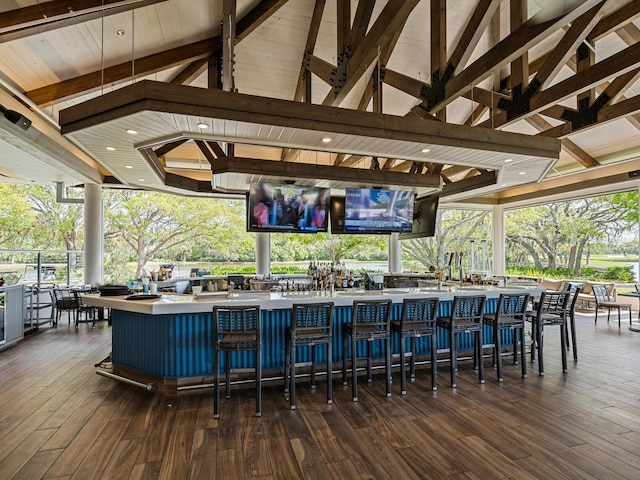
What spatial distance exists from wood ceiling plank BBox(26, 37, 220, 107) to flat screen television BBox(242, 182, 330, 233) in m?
2.19

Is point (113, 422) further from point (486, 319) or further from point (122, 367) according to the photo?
point (486, 319)

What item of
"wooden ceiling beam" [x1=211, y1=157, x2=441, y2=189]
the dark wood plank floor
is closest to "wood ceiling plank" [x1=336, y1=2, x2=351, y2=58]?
"wooden ceiling beam" [x1=211, y1=157, x2=441, y2=189]

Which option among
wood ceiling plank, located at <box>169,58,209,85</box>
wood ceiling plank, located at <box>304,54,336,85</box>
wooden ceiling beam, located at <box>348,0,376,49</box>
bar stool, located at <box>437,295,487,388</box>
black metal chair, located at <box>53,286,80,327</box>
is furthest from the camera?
black metal chair, located at <box>53,286,80,327</box>

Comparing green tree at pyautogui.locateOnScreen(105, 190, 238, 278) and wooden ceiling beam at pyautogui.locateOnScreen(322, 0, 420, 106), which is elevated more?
wooden ceiling beam at pyautogui.locateOnScreen(322, 0, 420, 106)

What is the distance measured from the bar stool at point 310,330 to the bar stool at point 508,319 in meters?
2.21

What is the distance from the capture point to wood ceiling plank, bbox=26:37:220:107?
15.9 feet

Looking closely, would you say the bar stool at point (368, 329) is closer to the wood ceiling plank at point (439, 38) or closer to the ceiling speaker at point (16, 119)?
the wood ceiling plank at point (439, 38)

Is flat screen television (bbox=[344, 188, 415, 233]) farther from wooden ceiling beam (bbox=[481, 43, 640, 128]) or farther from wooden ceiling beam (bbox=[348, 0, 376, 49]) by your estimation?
wooden ceiling beam (bbox=[348, 0, 376, 49])

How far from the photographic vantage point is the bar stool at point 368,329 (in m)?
3.90

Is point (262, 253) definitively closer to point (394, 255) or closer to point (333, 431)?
point (394, 255)

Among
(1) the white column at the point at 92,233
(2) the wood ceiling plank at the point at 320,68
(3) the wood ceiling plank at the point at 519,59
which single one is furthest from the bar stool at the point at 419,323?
(1) the white column at the point at 92,233

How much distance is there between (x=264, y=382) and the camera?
425 centimetres

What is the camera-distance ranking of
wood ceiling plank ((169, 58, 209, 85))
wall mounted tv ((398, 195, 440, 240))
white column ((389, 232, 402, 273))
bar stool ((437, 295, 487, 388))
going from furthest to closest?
white column ((389, 232, 402, 273))
wall mounted tv ((398, 195, 440, 240))
wood ceiling plank ((169, 58, 209, 85))
bar stool ((437, 295, 487, 388))

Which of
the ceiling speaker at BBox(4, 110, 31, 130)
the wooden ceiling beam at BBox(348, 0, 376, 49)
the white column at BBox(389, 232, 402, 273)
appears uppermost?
the wooden ceiling beam at BBox(348, 0, 376, 49)
